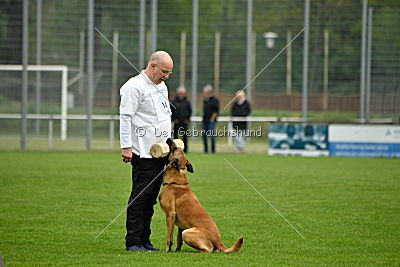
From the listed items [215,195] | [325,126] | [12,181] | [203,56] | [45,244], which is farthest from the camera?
[203,56]

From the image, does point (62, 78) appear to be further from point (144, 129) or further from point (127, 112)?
point (127, 112)

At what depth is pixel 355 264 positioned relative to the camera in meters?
7.55

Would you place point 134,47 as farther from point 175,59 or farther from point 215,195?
point 215,195

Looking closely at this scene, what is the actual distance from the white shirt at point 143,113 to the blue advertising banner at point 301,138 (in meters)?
16.1

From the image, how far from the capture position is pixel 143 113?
325 inches

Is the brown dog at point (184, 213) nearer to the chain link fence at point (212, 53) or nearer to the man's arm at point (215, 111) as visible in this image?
the man's arm at point (215, 111)

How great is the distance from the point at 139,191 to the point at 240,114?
18.1m

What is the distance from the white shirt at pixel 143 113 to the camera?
8.11m

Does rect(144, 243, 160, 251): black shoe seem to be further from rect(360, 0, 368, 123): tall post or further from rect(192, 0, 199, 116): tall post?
rect(192, 0, 199, 116): tall post

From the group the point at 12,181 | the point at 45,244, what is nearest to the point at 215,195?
the point at 12,181

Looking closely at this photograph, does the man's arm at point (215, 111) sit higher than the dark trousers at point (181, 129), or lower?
higher

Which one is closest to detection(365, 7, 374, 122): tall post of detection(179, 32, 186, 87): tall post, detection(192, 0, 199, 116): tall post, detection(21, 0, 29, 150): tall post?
detection(192, 0, 199, 116): tall post

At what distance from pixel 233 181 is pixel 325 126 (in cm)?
812

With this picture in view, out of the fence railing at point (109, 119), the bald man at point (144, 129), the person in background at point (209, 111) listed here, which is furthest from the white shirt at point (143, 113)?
the fence railing at point (109, 119)
